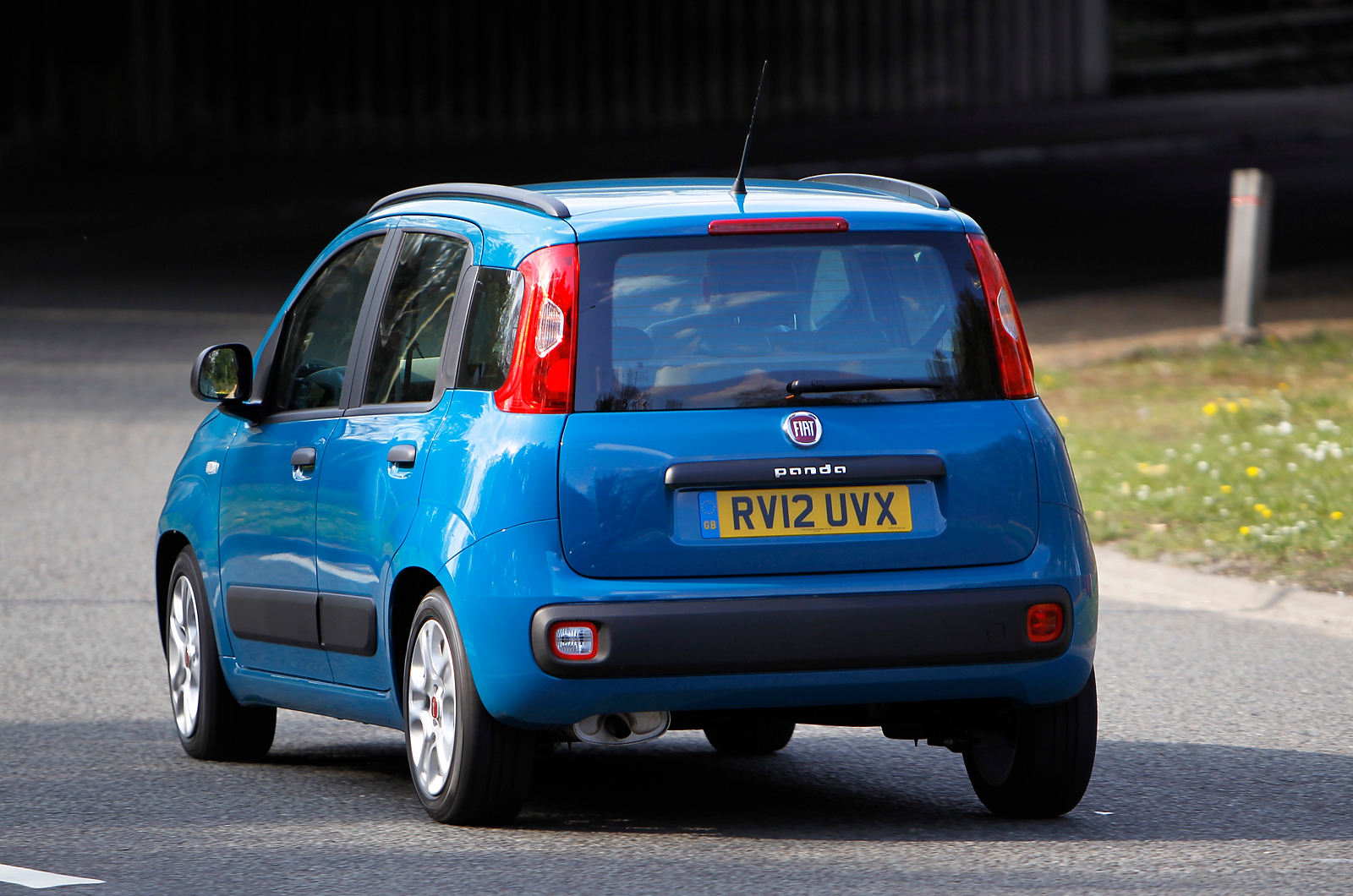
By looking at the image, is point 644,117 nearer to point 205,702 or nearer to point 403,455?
point 205,702

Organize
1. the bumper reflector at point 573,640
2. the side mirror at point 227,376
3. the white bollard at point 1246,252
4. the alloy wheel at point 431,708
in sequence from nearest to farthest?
the bumper reflector at point 573,640, the alloy wheel at point 431,708, the side mirror at point 227,376, the white bollard at point 1246,252

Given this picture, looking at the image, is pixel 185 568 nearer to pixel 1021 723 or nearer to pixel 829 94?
pixel 1021 723

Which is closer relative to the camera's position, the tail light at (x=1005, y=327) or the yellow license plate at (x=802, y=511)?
the yellow license plate at (x=802, y=511)

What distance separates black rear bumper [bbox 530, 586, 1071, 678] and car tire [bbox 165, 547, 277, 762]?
1.92 metres

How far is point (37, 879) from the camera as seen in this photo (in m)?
5.08

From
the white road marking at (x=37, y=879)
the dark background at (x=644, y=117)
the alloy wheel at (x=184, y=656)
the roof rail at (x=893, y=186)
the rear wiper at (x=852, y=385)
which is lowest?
the dark background at (x=644, y=117)

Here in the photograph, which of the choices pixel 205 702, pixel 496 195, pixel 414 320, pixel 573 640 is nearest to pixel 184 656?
pixel 205 702

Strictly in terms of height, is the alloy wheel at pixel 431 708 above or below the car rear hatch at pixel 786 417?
below

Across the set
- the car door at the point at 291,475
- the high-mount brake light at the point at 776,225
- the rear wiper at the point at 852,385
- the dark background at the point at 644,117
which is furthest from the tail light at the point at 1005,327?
the dark background at the point at 644,117

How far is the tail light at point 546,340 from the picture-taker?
17.2 feet

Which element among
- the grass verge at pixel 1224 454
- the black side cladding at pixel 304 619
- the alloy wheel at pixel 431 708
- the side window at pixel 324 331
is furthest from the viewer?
the grass verge at pixel 1224 454

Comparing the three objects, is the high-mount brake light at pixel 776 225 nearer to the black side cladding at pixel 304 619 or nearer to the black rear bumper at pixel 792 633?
the black rear bumper at pixel 792 633

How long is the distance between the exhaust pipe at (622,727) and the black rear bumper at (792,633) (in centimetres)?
27

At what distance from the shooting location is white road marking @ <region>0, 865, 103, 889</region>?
5.04 meters
